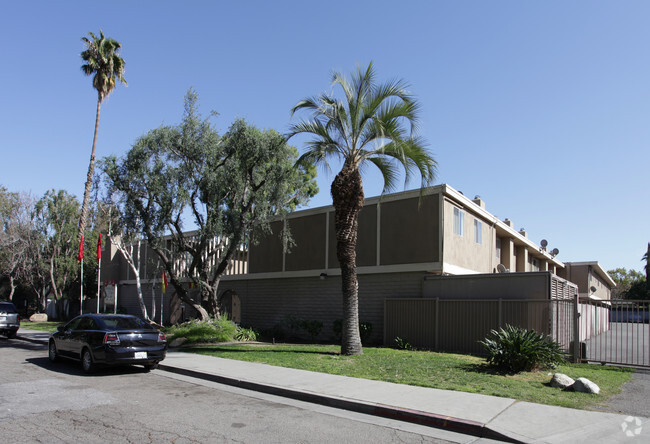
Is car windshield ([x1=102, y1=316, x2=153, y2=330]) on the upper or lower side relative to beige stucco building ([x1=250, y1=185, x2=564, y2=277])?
lower

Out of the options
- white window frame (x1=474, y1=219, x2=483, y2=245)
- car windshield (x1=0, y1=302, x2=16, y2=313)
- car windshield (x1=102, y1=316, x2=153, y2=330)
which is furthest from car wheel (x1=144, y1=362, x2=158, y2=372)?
white window frame (x1=474, y1=219, x2=483, y2=245)

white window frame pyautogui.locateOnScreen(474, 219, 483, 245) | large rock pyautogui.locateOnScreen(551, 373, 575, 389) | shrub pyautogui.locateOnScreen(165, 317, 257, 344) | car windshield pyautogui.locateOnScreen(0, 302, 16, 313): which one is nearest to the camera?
large rock pyautogui.locateOnScreen(551, 373, 575, 389)

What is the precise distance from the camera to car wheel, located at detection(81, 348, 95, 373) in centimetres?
1159

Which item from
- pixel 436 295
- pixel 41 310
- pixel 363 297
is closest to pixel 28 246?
pixel 41 310

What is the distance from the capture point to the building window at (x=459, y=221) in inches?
733

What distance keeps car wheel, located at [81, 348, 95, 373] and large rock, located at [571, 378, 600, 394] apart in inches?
416

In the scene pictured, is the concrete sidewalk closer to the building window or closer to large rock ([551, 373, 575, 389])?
large rock ([551, 373, 575, 389])

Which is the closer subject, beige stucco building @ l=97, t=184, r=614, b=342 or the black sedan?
the black sedan

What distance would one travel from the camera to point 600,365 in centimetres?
1337

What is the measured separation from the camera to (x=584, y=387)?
363 inches

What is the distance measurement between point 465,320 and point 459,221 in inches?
173

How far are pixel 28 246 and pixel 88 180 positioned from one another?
410 inches

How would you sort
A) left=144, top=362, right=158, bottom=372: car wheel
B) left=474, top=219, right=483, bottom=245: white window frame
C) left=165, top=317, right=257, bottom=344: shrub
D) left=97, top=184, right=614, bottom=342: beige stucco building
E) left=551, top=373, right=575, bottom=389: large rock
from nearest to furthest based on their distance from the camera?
left=551, top=373, right=575, bottom=389: large rock
left=144, top=362, right=158, bottom=372: car wheel
left=97, top=184, right=614, bottom=342: beige stucco building
left=165, top=317, right=257, bottom=344: shrub
left=474, top=219, right=483, bottom=245: white window frame

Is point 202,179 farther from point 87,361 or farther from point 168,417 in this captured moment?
point 168,417
